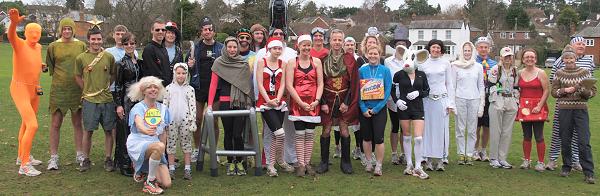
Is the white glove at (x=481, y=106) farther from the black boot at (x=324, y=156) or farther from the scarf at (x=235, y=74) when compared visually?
the scarf at (x=235, y=74)

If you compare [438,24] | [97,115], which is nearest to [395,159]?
[97,115]

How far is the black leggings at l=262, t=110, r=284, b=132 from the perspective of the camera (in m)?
7.37

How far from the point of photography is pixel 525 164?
8414 millimetres

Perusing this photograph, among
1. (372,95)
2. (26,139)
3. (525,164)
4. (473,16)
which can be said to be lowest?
(525,164)

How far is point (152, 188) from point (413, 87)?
366 cm

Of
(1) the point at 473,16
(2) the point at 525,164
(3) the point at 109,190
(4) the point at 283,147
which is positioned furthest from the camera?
(1) the point at 473,16

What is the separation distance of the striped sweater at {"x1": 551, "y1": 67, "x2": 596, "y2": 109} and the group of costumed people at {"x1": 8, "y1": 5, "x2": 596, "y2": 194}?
14 mm

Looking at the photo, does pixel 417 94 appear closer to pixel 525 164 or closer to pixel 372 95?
pixel 372 95

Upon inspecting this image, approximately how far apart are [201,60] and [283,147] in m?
1.70

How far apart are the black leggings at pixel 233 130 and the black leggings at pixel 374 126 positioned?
164 cm

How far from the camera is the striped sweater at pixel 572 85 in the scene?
753cm

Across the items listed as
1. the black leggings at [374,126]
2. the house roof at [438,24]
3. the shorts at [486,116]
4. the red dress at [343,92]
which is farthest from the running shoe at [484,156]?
the house roof at [438,24]

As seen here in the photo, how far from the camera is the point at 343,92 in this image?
7566 millimetres

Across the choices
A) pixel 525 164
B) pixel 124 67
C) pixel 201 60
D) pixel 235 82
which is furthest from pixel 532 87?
pixel 124 67
